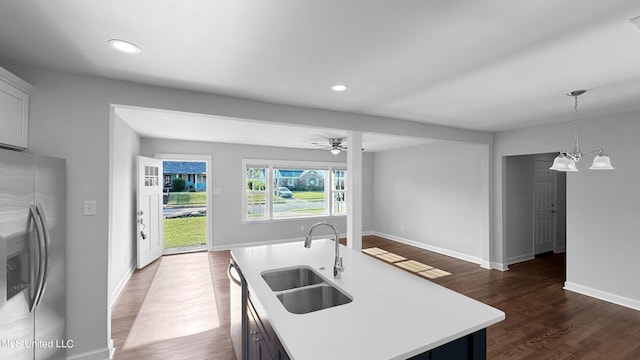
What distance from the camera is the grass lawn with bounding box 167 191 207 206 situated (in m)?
8.57

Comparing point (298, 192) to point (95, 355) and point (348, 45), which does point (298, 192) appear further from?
point (348, 45)

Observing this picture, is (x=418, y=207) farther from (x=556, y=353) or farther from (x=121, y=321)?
(x=121, y=321)

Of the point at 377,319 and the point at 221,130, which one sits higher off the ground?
the point at 221,130

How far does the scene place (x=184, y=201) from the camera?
8742 millimetres

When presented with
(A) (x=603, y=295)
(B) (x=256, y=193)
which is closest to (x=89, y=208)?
(B) (x=256, y=193)

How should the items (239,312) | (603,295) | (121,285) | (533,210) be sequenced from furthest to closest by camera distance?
1. (533,210)
2. (121,285)
3. (603,295)
4. (239,312)

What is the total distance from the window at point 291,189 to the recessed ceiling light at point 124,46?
4252 millimetres

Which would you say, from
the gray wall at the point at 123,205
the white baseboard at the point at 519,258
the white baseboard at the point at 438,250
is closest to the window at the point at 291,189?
the white baseboard at the point at 438,250

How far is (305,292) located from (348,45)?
162cm

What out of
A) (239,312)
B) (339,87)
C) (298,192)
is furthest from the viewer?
(298,192)

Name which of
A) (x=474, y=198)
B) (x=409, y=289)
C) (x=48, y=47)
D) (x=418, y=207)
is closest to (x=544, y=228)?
(x=474, y=198)

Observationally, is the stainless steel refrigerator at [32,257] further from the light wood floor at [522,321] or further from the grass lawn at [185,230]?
the grass lawn at [185,230]

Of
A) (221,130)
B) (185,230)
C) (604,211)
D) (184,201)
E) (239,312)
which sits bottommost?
(185,230)

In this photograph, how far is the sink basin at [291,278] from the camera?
2000mm
